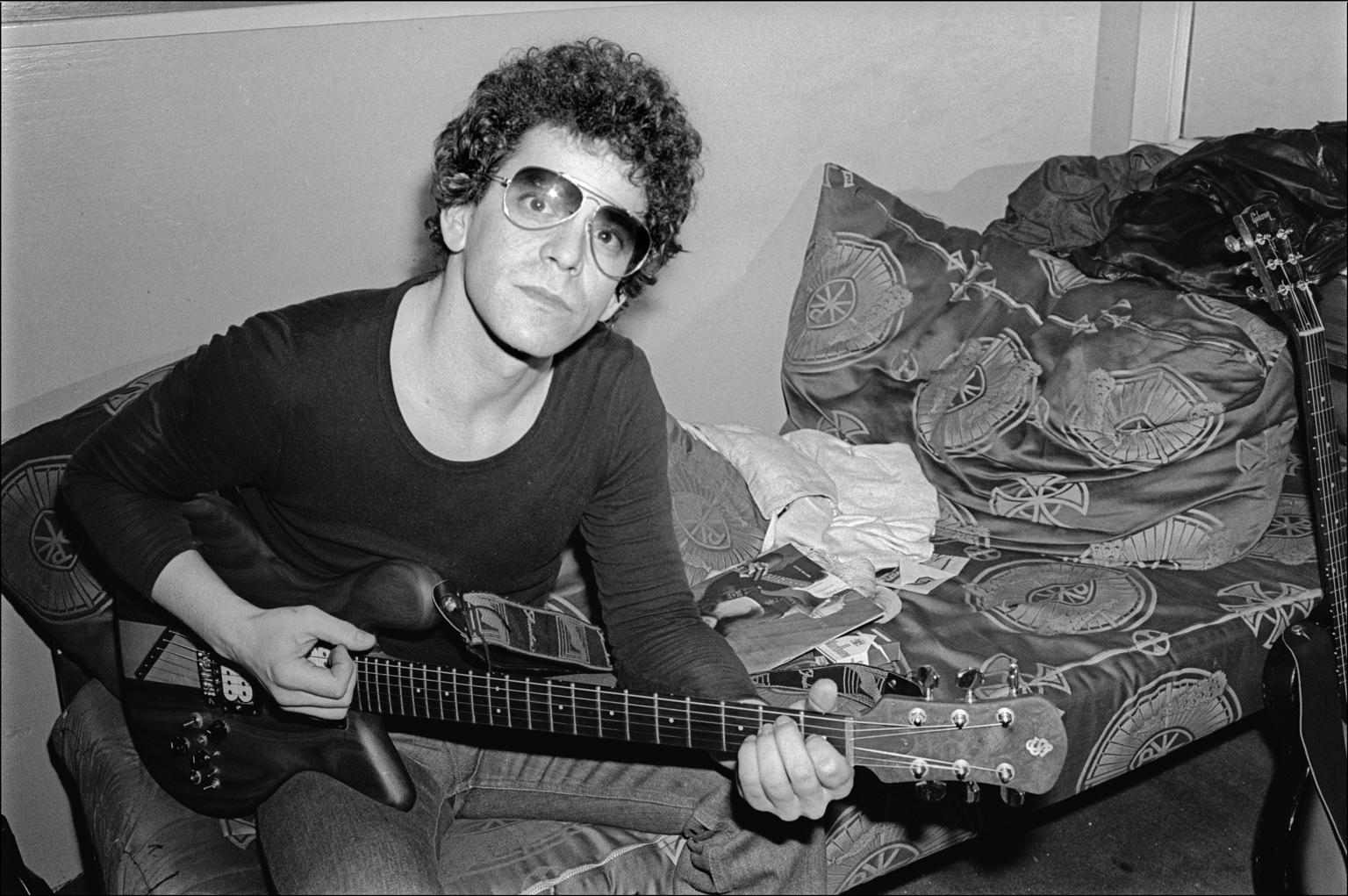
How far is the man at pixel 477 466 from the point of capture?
4.57ft

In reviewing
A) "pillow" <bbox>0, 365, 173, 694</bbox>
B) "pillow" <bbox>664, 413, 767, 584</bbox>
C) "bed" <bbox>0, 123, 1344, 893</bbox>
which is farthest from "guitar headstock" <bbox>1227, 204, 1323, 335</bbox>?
"pillow" <bbox>0, 365, 173, 694</bbox>

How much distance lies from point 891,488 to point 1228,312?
644 mm

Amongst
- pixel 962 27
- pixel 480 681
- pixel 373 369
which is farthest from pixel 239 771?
pixel 962 27

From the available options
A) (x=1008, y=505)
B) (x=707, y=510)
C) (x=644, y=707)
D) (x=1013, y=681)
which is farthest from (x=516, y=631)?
(x=1008, y=505)

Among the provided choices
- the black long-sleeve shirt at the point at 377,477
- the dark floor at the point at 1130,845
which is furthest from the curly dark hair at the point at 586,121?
the dark floor at the point at 1130,845

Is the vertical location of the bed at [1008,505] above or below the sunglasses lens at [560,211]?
below

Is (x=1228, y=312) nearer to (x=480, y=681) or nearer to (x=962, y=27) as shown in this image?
(x=962, y=27)

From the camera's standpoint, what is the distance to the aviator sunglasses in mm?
1385

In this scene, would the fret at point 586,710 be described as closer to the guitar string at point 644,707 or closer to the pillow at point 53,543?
→ the guitar string at point 644,707

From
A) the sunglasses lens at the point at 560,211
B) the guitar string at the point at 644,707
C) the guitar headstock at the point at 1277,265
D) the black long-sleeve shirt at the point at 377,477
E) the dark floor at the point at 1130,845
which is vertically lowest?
the dark floor at the point at 1130,845

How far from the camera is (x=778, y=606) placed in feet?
6.49

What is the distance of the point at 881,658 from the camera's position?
1.87m

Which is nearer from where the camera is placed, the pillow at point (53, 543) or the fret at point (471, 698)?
the fret at point (471, 698)

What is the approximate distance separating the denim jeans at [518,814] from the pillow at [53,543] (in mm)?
536
